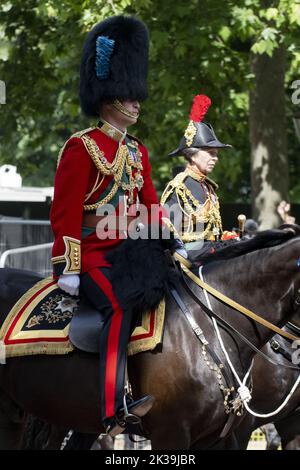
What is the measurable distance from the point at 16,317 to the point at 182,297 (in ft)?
3.35

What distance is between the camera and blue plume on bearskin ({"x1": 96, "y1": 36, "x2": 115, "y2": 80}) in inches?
261

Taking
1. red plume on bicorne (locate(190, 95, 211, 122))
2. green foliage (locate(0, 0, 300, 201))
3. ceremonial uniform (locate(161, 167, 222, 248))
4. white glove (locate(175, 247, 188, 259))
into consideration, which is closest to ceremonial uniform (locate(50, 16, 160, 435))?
white glove (locate(175, 247, 188, 259))

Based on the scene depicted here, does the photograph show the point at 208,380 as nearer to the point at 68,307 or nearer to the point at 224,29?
the point at 68,307

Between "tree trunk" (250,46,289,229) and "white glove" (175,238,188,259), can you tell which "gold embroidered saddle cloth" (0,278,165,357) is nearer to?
"white glove" (175,238,188,259)

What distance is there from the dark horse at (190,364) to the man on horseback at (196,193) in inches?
71.7

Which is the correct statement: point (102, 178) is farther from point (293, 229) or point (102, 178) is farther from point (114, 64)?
point (293, 229)

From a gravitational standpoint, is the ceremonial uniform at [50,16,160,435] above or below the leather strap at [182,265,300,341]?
above

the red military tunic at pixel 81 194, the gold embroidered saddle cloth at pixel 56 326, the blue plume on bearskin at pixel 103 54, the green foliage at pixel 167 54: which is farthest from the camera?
the green foliage at pixel 167 54

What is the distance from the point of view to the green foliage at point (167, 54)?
14.5 metres

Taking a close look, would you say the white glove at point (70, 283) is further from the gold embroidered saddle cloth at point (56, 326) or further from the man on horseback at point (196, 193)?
the man on horseback at point (196, 193)

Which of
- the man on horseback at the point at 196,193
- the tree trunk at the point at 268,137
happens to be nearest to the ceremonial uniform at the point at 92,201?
the man on horseback at the point at 196,193

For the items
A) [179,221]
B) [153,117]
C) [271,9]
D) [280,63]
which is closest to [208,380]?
[179,221]

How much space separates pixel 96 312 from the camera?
6.48 m

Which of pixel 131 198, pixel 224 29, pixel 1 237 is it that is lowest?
pixel 1 237
